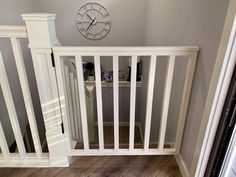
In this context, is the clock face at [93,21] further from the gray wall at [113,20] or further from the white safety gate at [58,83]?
the white safety gate at [58,83]

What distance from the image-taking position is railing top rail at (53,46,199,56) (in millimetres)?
1174

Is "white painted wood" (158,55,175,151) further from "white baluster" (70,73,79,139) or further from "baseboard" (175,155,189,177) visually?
"white baluster" (70,73,79,139)

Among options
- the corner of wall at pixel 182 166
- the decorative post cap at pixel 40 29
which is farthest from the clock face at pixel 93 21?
the corner of wall at pixel 182 166

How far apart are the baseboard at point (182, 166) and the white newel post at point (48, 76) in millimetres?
942

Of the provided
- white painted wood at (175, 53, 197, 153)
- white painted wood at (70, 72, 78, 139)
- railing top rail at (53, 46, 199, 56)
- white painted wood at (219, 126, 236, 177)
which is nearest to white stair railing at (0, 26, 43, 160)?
railing top rail at (53, 46, 199, 56)

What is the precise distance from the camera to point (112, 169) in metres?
1.52

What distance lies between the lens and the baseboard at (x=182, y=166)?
4.59ft

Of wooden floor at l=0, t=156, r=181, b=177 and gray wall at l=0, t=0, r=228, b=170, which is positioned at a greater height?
gray wall at l=0, t=0, r=228, b=170

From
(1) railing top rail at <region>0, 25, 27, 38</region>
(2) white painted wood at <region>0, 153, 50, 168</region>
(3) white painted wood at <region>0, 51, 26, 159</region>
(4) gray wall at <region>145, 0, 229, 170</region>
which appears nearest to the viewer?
(4) gray wall at <region>145, 0, 229, 170</region>

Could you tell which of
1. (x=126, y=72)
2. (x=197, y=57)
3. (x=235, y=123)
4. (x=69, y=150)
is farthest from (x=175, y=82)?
(x=126, y=72)

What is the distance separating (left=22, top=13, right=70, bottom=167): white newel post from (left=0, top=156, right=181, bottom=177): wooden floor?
0.09m

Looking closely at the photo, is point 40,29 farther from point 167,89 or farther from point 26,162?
point 26,162

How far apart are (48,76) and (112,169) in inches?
36.4

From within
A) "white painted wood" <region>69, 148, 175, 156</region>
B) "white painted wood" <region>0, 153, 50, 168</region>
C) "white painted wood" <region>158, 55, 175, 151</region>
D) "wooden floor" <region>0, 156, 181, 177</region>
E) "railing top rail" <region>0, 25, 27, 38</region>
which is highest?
"railing top rail" <region>0, 25, 27, 38</region>
